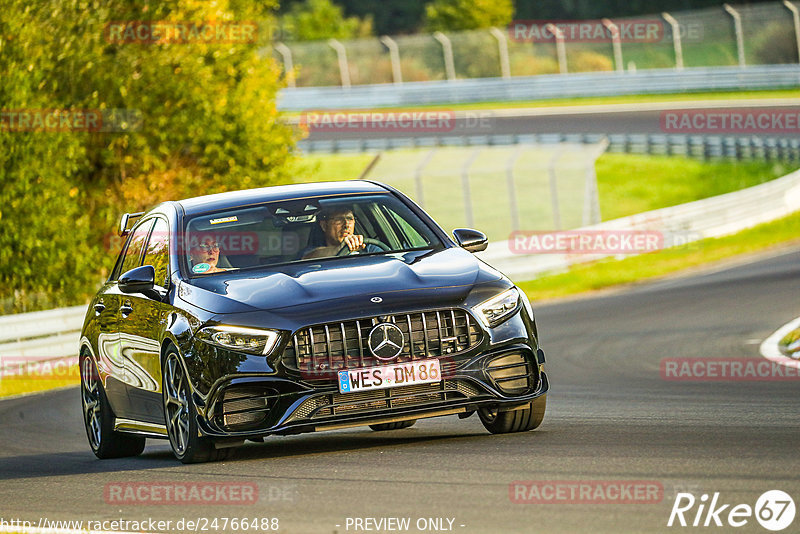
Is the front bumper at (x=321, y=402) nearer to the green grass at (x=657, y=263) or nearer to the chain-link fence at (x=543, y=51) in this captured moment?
the green grass at (x=657, y=263)

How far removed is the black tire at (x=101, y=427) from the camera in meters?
9.93

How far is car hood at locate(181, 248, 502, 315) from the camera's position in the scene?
795 centimetres

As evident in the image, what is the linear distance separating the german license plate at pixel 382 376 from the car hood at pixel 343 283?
35 centimetres

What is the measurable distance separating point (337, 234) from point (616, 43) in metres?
44.8

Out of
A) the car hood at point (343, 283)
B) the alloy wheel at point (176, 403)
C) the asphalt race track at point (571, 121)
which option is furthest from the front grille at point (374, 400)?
the asphalt race track at point (571, 121)

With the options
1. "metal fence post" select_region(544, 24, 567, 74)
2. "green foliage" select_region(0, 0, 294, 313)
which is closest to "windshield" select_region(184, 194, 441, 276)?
"green foliage" select_region(0, 0, 294, 313)

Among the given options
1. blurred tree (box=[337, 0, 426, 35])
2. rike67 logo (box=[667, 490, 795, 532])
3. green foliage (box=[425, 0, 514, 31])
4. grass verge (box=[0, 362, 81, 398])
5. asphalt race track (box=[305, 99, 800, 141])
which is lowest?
blurred tree (box=[337, 0, 426, 35])

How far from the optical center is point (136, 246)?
1005 cm

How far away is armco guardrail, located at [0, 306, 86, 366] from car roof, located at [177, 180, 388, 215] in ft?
30.9

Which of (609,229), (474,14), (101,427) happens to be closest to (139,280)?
(101,427)

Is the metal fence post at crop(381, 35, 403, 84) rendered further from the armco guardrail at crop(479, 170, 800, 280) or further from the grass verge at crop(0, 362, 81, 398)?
the grass verge at crop(0, 362, 81, 398)

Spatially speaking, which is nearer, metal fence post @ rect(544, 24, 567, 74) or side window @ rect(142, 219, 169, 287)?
side window @ rect(142, 219, 169, 287)

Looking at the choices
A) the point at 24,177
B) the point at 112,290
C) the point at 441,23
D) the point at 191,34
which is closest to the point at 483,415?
the point at 112,290

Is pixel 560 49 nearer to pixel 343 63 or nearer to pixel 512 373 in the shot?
pixel 343 63
